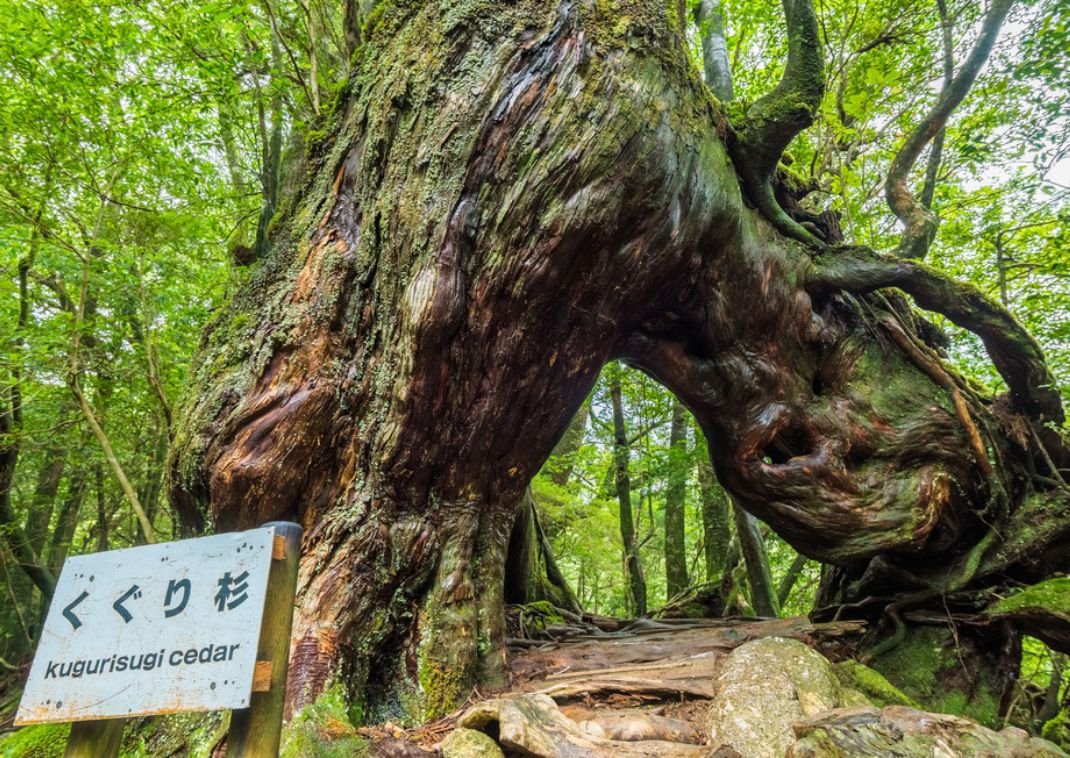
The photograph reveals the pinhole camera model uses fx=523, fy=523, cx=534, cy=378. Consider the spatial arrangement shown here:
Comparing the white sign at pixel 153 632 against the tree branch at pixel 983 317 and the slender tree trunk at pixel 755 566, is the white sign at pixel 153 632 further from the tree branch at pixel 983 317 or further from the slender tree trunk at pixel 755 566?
the slender tree trunk at pixel 755 566

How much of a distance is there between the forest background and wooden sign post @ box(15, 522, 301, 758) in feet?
10.5

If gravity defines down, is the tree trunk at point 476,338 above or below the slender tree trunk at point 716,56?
below

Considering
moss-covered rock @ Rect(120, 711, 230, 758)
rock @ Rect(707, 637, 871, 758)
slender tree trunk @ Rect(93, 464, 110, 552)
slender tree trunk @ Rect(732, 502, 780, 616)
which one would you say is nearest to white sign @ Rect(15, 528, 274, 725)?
moss-covered rock @ Rect(120, 711, 230, 758)

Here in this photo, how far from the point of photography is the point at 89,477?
934 cm

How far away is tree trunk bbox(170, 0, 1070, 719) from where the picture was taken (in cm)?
320

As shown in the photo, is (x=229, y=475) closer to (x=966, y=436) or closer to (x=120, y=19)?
(x=966, y=436)

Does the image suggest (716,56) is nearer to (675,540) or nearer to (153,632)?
(675,540)

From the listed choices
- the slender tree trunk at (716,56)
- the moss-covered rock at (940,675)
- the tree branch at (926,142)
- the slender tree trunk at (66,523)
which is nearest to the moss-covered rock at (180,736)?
the moss-covered rock at (940,675)

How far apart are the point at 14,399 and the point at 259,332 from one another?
648 cm

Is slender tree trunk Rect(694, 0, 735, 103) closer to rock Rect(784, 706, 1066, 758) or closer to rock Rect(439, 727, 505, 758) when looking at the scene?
rock Rect(784, 706, 1066, 758)

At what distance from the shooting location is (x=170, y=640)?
1.68 meters

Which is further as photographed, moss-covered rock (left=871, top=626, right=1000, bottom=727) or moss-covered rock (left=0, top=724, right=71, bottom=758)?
moss-covered rock (left=871, top=626, right=1000, bottom=727)

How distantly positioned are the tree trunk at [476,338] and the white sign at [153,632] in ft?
3.96

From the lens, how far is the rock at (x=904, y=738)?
2.11 meters
